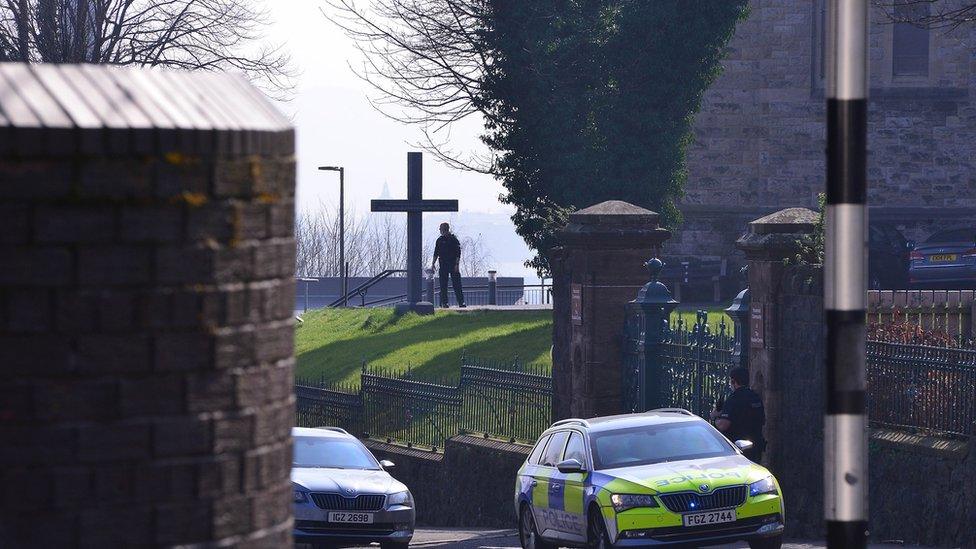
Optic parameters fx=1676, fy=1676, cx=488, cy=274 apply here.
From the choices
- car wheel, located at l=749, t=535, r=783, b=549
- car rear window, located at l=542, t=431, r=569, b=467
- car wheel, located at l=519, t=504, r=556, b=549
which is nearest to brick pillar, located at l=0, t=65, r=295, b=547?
car wheel, located at l=749, t=535, r=783, b=549

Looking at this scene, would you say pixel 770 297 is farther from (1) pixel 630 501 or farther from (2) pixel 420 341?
(2) pixel 420 341

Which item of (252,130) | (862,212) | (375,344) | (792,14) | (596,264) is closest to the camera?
(252,130)

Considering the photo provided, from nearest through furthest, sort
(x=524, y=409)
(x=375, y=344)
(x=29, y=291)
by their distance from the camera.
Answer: (x=29, y=291) < (x=524, y=409) < (x=375, y=344)

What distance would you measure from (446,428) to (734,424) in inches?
332

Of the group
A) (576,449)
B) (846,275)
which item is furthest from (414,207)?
(846,275)

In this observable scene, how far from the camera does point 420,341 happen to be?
30625 millimetres

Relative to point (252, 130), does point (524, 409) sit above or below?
below

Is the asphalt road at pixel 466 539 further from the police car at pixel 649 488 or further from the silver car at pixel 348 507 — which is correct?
the police car at pixel 649 488

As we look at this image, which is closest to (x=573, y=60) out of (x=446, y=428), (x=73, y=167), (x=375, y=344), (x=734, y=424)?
(x=375, y=344)

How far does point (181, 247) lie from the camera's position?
3238 millimetres

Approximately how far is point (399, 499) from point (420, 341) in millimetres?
13023

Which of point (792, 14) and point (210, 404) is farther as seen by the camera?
point (792, 14)

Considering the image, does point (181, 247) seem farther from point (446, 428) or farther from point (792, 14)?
point (792, 14)

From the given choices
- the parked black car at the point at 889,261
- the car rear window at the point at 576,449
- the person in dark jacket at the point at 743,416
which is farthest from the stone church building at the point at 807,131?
the car rear window at the point at 576,449
